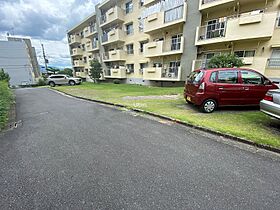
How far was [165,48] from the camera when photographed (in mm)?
14781

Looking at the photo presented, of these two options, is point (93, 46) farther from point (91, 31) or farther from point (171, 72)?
point (171, 72)

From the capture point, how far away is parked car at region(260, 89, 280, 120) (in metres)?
3.66

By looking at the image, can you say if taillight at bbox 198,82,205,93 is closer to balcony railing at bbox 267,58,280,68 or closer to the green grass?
the green grass

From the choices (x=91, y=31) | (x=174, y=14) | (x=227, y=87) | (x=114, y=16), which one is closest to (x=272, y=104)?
(x=227, y=87)

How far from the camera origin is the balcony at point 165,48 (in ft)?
43.6

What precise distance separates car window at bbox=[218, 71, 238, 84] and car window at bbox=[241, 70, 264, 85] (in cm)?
30

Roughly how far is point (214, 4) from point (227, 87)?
865cm

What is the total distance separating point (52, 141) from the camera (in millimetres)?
3689

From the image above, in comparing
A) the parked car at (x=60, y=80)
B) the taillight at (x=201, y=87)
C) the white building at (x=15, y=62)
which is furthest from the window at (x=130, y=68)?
the white building at (x=15, y=62)

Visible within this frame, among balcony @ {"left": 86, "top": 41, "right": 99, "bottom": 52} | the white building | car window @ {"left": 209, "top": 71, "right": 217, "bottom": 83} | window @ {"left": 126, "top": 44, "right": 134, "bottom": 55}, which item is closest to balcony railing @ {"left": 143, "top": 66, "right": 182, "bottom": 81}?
window @ {"left": 126, "top": 44, "right": 134, "bottom": 55}

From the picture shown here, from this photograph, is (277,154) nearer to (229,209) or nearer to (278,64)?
(229,209)

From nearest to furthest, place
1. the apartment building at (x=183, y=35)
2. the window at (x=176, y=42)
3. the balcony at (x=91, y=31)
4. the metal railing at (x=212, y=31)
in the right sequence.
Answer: the apartment building at (x=183, y=35) < the metal railing at (x=212, y=31) < the window at (x=176, y=42) < the balcony at (x=91, y=31)

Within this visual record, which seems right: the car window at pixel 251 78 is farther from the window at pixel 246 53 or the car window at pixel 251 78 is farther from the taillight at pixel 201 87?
the window at pixel 246 53

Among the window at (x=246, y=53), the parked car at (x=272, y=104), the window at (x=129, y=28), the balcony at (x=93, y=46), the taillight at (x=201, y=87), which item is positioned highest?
the window at (x=129, y=28)
